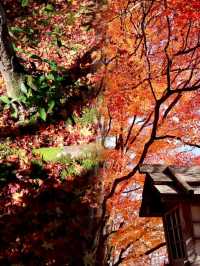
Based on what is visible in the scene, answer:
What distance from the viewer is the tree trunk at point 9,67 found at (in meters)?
8.57

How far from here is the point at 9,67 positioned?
356 inches

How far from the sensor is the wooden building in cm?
670

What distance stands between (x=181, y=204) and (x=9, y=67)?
545 centimetres

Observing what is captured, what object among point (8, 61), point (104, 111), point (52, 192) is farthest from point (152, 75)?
point (52, 192)

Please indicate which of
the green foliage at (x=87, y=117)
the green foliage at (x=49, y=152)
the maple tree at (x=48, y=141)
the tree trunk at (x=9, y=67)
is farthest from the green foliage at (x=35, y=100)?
A: the green foliage at (x=49, y=152)

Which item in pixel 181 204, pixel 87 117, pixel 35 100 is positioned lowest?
pixel 181 204

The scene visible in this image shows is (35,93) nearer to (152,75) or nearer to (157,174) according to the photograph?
(157,174)

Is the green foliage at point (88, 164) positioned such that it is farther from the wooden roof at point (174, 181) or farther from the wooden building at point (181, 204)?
the wooden building at point (181, 204)

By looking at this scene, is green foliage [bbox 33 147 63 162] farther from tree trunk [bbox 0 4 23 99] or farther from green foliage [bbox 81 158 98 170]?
tree trunk [bbox 0 4 23 99]

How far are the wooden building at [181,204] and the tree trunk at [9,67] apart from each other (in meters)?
4.07

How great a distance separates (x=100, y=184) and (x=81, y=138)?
1.44m

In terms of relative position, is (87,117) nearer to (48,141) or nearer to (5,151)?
(48,141)

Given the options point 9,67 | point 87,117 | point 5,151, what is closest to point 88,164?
point 87,117

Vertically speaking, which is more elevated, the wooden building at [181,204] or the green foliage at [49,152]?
the green foliage at [49,152]
